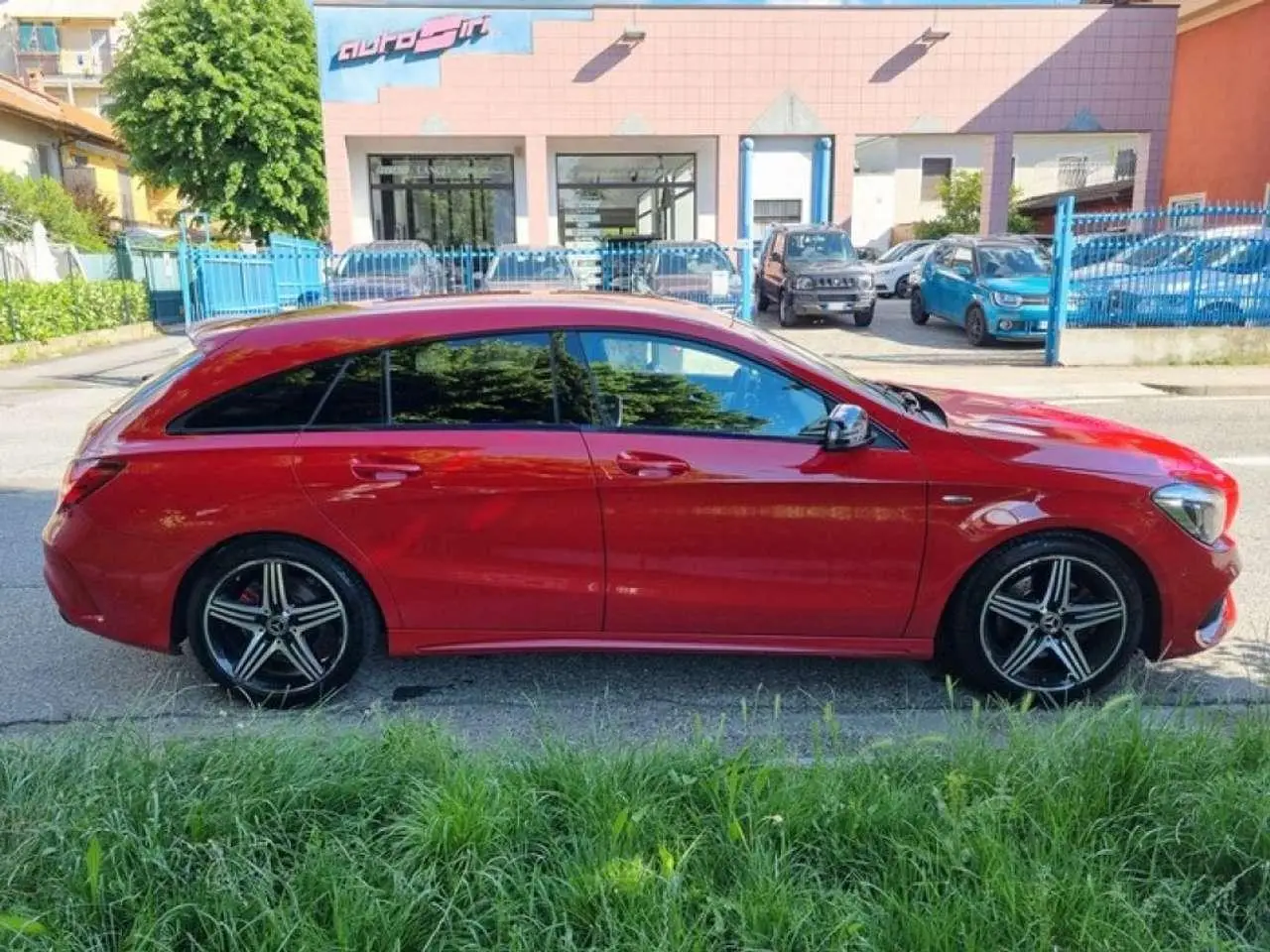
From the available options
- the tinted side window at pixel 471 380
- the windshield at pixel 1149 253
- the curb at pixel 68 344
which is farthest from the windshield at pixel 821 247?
the tinted side window at pixel 471 380

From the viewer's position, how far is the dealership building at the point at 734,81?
22969mm

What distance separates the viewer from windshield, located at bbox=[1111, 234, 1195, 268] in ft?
45.1

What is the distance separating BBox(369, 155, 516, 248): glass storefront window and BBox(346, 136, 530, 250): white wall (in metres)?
0.41

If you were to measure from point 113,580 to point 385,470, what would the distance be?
1.17m

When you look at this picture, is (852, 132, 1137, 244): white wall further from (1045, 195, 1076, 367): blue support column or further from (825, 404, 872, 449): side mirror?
(825, 404, 872, 449): side mirror

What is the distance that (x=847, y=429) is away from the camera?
346cm

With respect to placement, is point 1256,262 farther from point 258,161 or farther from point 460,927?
point 258,161

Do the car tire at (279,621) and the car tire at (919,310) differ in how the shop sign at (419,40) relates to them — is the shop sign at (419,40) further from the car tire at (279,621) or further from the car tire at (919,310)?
the car tire at (279,621)

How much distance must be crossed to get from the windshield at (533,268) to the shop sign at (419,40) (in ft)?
32.7

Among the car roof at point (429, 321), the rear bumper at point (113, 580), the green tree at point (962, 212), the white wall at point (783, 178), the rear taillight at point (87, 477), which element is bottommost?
the rear bumper at point (113, 580)

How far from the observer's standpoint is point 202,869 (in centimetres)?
244

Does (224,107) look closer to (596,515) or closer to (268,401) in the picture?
(268,401)

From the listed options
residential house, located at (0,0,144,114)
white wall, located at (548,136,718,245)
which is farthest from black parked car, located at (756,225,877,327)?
residential house, located at (0,0,144,114)

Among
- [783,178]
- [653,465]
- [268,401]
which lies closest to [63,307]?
[268,401]
